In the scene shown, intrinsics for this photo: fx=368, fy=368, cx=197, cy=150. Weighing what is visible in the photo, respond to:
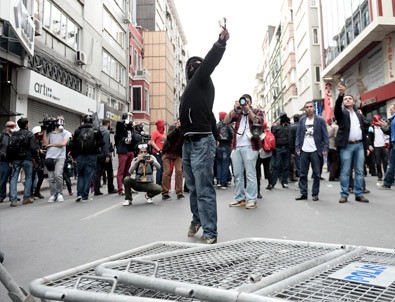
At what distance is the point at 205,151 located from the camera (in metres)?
4.09

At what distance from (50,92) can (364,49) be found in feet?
61.3

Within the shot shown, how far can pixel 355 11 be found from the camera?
22.7 metres

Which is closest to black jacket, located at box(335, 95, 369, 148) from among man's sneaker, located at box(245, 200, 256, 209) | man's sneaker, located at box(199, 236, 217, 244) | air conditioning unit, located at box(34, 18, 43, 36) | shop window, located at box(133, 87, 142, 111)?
man's sneaker, located at box(245, 200, 256, 209)

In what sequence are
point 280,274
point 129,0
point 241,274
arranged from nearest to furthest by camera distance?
point 280,274
point 241,274
point 129,0

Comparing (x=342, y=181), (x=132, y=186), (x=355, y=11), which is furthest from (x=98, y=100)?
(x=342, y=181)

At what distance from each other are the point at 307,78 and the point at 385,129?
105 ft

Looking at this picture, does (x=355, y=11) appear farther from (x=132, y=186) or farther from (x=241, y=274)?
(x=241, y=274)

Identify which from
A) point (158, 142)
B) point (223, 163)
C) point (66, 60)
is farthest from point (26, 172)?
point (66, 60)

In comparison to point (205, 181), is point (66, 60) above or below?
above

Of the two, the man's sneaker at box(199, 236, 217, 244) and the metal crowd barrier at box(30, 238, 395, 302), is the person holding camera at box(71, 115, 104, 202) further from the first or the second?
the metal crowd barrier at box(30, 238, 395, 302)

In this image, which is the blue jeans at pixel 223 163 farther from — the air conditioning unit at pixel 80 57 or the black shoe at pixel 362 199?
the air conditioning unit at pixel 80 57

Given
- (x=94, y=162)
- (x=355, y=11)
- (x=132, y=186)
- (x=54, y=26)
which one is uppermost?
(x=355, y=11)

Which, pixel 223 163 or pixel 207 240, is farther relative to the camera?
pixel 223 163

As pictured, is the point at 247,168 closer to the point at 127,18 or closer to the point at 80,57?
the point at 80,57
